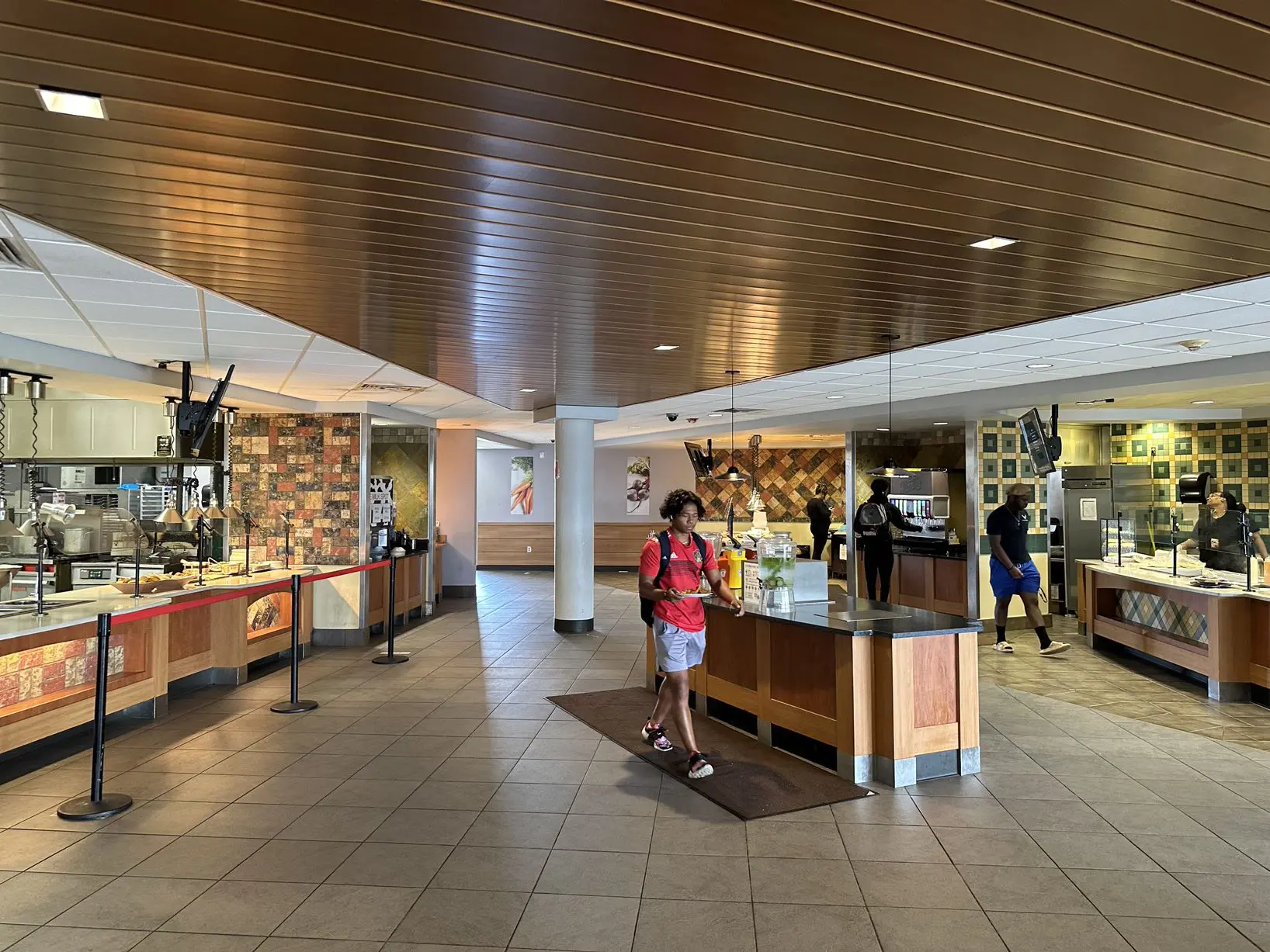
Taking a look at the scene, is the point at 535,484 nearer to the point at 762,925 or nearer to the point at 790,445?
the point at 790,445

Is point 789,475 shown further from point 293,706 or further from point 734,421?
point 293,706

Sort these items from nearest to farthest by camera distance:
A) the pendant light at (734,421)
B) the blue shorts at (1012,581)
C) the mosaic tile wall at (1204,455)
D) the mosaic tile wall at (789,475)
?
1. the pendant light at (734,421)
2. the blue shorts at (1012,581)
3. the mosaic tile wall at (1204,455)
4. the mosaic tile wall at (789,475)

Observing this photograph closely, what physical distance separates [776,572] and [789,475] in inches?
499

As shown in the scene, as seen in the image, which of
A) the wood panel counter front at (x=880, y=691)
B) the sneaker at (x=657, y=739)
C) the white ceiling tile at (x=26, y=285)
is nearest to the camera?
the white ceiling tile at (x=26, y=285)

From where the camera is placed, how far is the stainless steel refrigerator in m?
11.4

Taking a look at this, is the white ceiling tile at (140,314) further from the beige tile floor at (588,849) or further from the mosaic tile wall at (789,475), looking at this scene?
the mosaic tile wall at (789,475)

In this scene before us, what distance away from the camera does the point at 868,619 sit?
509cm

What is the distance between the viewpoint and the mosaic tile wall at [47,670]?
502 cm

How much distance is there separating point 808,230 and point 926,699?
2.76m

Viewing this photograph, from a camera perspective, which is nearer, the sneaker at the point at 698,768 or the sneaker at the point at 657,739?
the sneaker at the point at 698,768

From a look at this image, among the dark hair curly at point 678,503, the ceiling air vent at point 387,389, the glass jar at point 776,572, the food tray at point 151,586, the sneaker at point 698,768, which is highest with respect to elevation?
the ceiling air vent at point 387,389

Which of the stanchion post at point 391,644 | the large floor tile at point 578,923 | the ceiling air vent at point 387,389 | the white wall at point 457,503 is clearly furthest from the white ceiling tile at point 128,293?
the white wall at point 457,503

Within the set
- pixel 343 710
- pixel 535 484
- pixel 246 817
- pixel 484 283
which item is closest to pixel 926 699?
pixel 484 283

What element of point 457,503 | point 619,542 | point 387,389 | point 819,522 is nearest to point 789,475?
point 819,522
